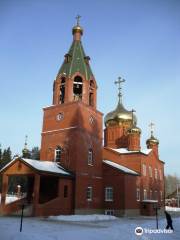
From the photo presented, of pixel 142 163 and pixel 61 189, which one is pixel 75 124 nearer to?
pixel 61 189

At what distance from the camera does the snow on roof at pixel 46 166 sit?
72.8 feet

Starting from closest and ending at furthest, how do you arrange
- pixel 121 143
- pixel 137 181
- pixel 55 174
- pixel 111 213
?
pixel 55 174
pixel 111 213
pixel 137 181
pixel 121 143

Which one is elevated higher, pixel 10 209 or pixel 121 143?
pixel 121 143

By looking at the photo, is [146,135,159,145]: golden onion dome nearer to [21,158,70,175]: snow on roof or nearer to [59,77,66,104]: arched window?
[59,77,66,104]: arched window

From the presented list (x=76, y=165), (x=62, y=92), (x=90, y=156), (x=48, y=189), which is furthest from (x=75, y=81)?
(x=48, y=189)

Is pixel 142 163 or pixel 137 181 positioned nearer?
pixel 137 181

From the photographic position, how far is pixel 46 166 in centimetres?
2327

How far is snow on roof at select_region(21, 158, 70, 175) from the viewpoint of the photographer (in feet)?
72.8

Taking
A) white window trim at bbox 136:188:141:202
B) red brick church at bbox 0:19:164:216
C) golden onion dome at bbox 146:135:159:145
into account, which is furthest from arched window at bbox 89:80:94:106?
golden onion dome at bbox 146:135:159:145

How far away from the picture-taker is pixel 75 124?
84.0 ft

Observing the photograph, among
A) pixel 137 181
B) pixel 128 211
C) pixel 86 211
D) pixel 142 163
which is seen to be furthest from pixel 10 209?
pixel 142 163

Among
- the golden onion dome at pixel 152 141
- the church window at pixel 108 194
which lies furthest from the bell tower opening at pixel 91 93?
the golden onion dome at pixel 152 141

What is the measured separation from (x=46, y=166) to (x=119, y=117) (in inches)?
680

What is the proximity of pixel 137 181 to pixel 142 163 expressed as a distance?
2.67 metres
